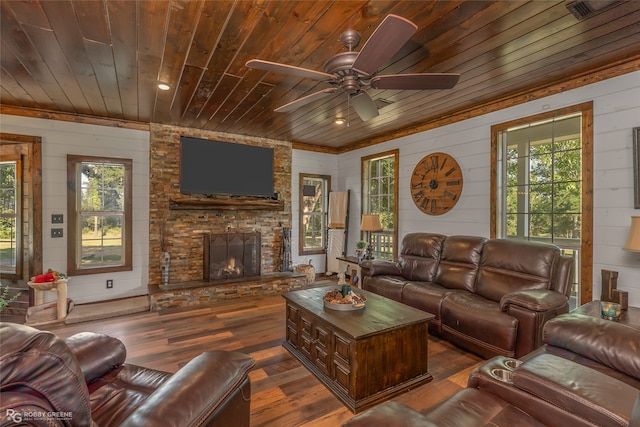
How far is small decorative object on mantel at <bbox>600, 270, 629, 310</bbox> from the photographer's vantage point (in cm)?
238

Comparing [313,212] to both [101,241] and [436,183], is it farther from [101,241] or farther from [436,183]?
[101,241]

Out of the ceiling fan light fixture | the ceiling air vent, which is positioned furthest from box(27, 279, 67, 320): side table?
the ceiling air vent

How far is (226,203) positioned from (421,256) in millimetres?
3179

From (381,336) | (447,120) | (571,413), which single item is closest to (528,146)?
(447,120)

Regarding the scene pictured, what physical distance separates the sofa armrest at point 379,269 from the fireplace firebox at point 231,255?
2.10 meters

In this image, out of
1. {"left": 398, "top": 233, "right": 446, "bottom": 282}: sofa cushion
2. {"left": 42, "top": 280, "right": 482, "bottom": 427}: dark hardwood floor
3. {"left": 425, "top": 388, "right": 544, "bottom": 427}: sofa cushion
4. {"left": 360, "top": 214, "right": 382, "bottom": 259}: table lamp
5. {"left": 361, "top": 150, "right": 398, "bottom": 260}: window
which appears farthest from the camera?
{"left": 361, "top": 150, "right": 398, "bottom": 260}: window

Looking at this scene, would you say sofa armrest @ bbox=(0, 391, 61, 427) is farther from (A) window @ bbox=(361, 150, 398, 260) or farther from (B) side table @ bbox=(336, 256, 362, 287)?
(A) window @ bbox=(361, 150, 398, 260)

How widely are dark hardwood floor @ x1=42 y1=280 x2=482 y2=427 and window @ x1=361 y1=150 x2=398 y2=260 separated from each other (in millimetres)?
2169

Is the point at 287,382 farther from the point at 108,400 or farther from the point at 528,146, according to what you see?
the point at 528,146

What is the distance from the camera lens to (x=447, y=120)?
14.2 ft

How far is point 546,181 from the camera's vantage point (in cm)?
344

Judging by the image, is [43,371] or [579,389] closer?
[43,371]

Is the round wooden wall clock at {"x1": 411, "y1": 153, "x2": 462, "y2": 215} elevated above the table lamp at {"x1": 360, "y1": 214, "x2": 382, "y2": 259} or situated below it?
above

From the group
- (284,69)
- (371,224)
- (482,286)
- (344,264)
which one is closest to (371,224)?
(371,224)
